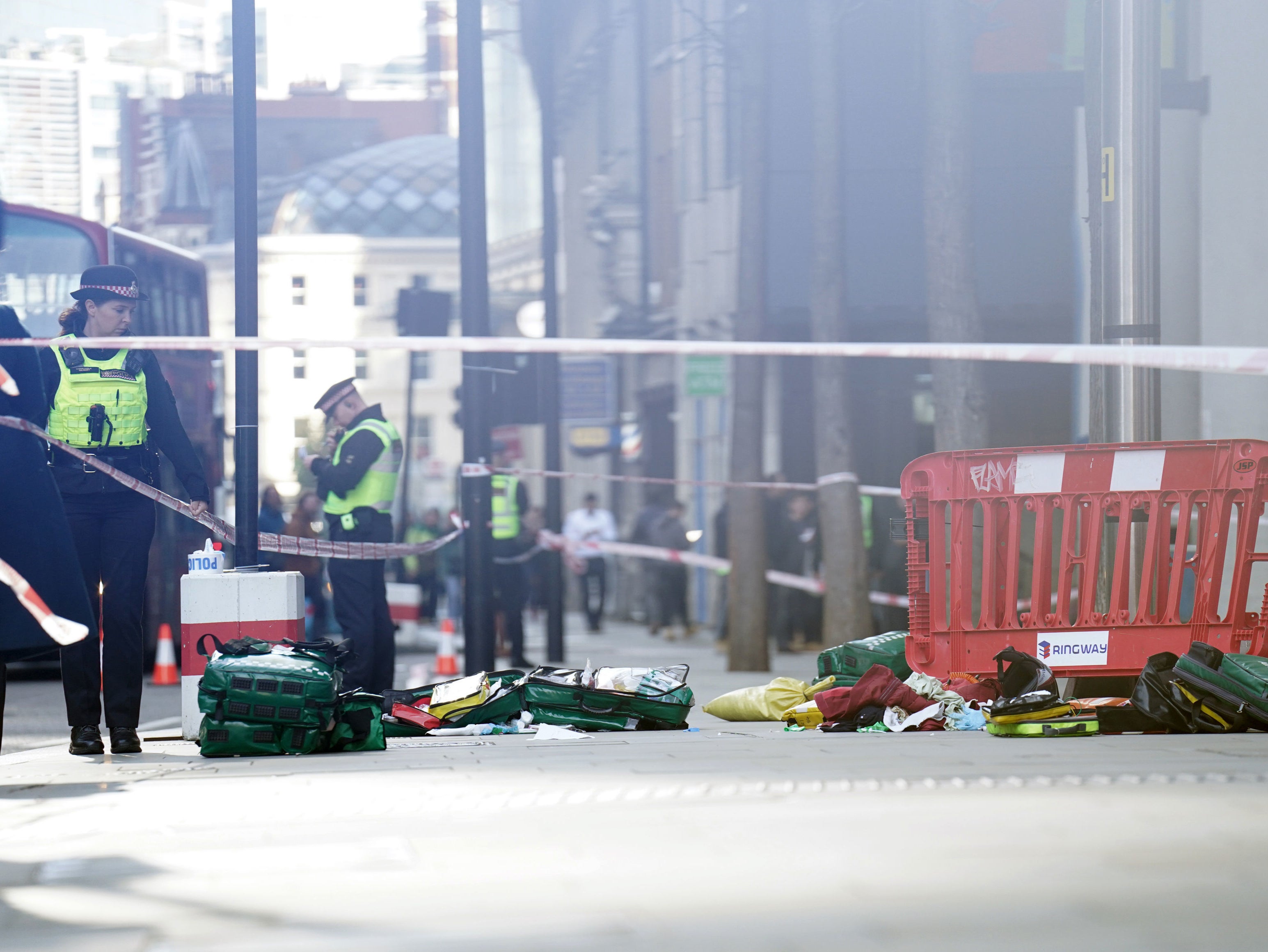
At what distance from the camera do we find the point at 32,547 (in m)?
6.98

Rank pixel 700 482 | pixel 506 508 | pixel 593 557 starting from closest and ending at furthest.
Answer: pixel 700 482 → pixel 506 508 → pixel 593 557

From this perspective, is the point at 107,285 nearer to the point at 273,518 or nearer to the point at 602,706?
the point at 602,706

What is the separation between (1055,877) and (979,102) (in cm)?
2007

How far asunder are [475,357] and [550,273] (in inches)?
297

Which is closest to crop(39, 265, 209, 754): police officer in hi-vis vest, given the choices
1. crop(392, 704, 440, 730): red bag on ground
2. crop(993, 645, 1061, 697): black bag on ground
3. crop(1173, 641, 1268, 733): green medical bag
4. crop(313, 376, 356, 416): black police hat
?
crop(392, 704, 440, 730): red bag on ground

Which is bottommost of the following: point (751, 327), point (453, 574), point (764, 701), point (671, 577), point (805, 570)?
point (453, 574)

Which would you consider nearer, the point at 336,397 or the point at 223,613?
the point at 223,613

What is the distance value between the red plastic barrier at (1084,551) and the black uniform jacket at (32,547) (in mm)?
3407

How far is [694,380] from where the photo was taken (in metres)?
20.6

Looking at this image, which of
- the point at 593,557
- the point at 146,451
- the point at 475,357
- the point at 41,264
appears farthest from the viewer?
the point at 593,557

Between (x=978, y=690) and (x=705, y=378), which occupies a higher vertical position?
(x=705, y=378)

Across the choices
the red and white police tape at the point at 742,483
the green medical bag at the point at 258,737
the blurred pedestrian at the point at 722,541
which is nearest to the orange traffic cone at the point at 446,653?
the red and white police tape at the point at 742,483

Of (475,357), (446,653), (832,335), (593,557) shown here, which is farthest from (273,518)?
(475,357)

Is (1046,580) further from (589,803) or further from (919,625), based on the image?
(589,803)
